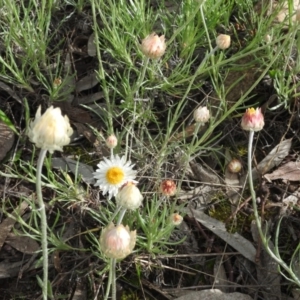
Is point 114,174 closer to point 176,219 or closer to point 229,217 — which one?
point 176,219

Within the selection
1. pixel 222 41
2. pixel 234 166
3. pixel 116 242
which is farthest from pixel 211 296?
pixel 222 41

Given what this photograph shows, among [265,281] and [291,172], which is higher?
[291,172]

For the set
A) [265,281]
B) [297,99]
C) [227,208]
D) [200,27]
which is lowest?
[265,281]

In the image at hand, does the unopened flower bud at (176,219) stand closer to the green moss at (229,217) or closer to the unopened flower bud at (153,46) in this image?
the green moss at (229,217)

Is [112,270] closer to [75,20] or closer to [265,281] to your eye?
[265,281]

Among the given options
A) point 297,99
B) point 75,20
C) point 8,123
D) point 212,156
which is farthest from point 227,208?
point 75,20

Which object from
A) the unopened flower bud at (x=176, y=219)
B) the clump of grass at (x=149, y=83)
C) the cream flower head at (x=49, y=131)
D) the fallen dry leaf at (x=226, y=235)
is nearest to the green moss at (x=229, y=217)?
the fallen dry leaf at (x=226, y=235)

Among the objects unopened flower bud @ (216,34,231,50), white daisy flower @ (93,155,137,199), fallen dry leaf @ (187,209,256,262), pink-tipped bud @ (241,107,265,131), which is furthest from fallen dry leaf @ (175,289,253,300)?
unopened flower bud @ (216,34,231,50)
